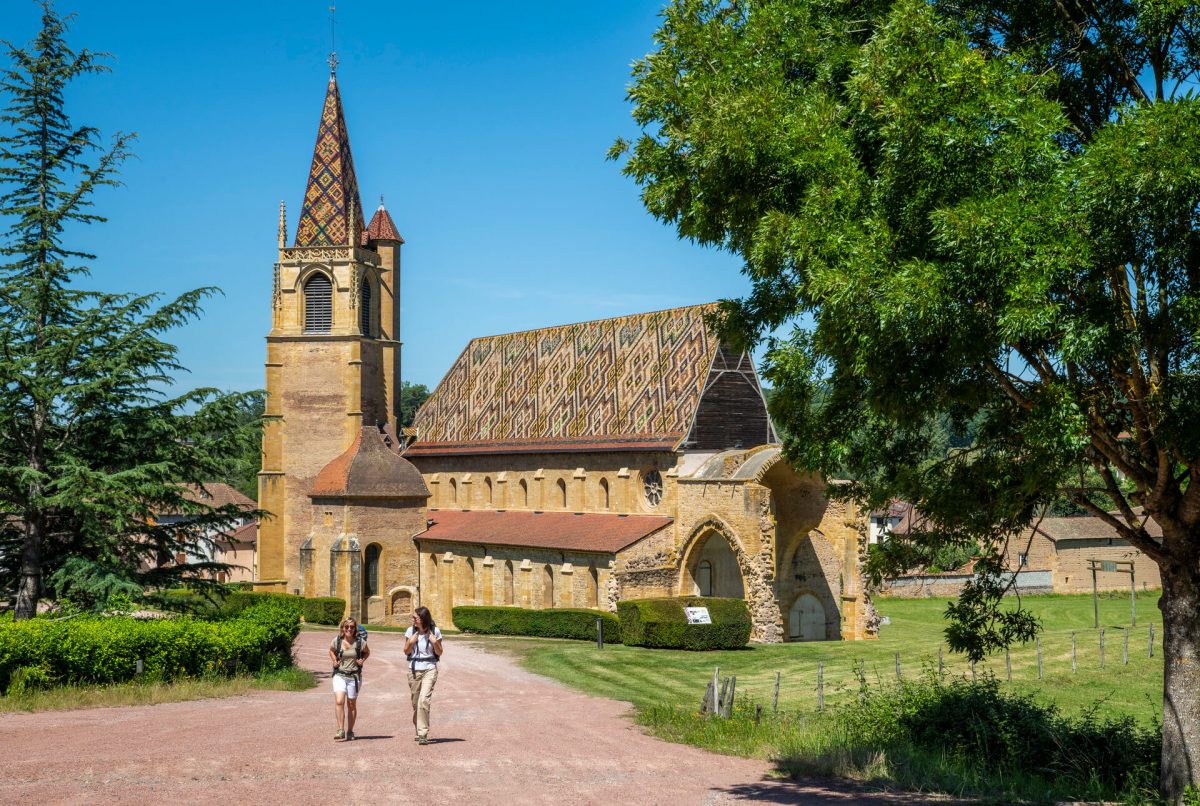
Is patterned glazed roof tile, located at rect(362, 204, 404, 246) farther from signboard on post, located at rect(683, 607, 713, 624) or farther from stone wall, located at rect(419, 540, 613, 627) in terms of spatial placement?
signboard on post, located at rect(683, 607, 713, 624)

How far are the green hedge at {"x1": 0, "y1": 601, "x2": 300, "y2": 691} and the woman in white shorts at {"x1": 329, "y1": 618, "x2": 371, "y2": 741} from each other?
19.9ft

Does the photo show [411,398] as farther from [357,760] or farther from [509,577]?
[357,760]

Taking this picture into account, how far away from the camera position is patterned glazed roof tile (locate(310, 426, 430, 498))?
49375 mm

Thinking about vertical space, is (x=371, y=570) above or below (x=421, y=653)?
above

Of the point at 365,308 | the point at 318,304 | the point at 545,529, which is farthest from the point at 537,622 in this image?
the point at 318,304

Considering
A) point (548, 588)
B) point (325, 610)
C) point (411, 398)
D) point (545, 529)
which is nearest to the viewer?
point (548, 588)

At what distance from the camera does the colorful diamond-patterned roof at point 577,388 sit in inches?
1763

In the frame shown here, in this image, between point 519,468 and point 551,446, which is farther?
point 519,468

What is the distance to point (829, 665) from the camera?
33188 millimetres

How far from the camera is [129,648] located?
67.3 feet

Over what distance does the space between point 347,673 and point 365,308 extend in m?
41.0

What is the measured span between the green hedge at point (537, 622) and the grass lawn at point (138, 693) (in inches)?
679

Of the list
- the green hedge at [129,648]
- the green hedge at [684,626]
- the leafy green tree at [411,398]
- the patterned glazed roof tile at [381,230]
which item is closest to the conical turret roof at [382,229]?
the patterned glazed roof tile at [381,230]

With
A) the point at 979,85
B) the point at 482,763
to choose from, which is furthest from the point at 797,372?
the point at 482,763
